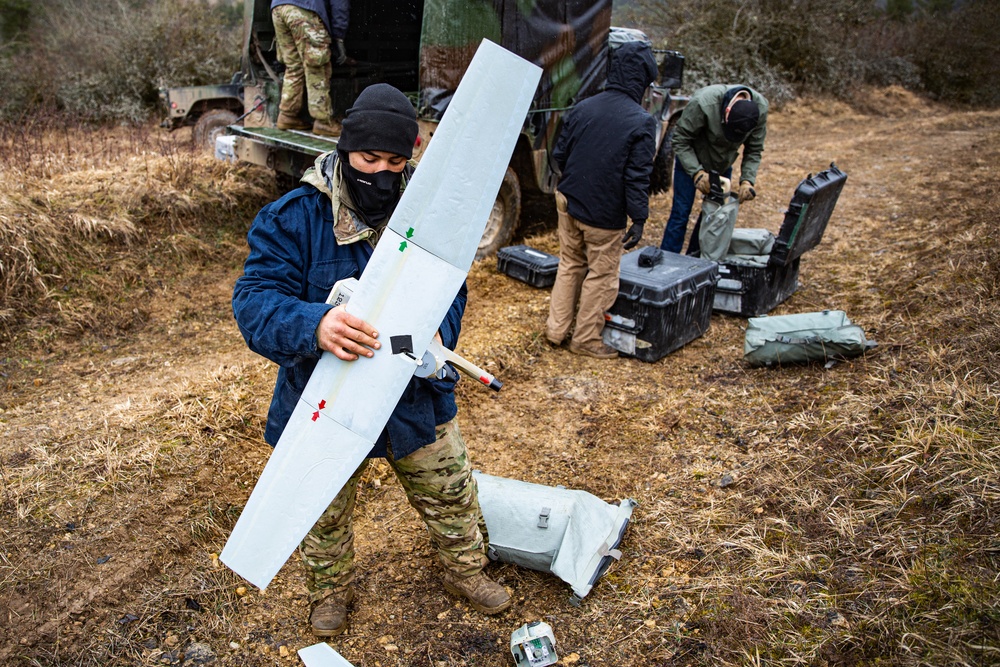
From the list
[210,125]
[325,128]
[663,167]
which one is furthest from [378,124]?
[210,125]

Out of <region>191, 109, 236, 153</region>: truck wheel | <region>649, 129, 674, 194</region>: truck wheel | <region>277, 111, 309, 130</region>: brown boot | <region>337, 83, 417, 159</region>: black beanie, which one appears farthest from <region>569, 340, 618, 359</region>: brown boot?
<region>191, 109, 236, 153</region>: truck wheel

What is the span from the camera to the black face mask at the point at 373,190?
6.85ft

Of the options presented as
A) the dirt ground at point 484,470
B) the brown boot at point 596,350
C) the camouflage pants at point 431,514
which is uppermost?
the camouflage pants at point 431,514

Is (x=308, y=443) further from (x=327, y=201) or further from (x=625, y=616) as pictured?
A: (x=625, y=616)

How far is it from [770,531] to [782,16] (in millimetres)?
16517

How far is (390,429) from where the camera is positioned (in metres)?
2.23

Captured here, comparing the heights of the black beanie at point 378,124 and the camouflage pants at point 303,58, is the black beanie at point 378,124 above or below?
above

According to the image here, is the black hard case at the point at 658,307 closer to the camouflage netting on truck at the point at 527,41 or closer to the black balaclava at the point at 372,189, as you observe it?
the camouflage netting on truck at the point at 527,41

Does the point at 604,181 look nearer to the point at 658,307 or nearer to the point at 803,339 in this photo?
the point at 658,307

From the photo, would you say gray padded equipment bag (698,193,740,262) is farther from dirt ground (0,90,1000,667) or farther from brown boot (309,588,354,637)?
brown boot (309,588,354,637)

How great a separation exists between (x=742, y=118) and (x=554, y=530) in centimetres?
374

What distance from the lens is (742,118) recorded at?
524 centimetres


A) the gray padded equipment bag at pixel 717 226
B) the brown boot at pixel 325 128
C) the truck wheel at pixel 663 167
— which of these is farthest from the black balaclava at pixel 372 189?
the truck wheel at pixel 663 167

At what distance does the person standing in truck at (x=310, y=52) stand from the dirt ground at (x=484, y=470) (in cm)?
178
